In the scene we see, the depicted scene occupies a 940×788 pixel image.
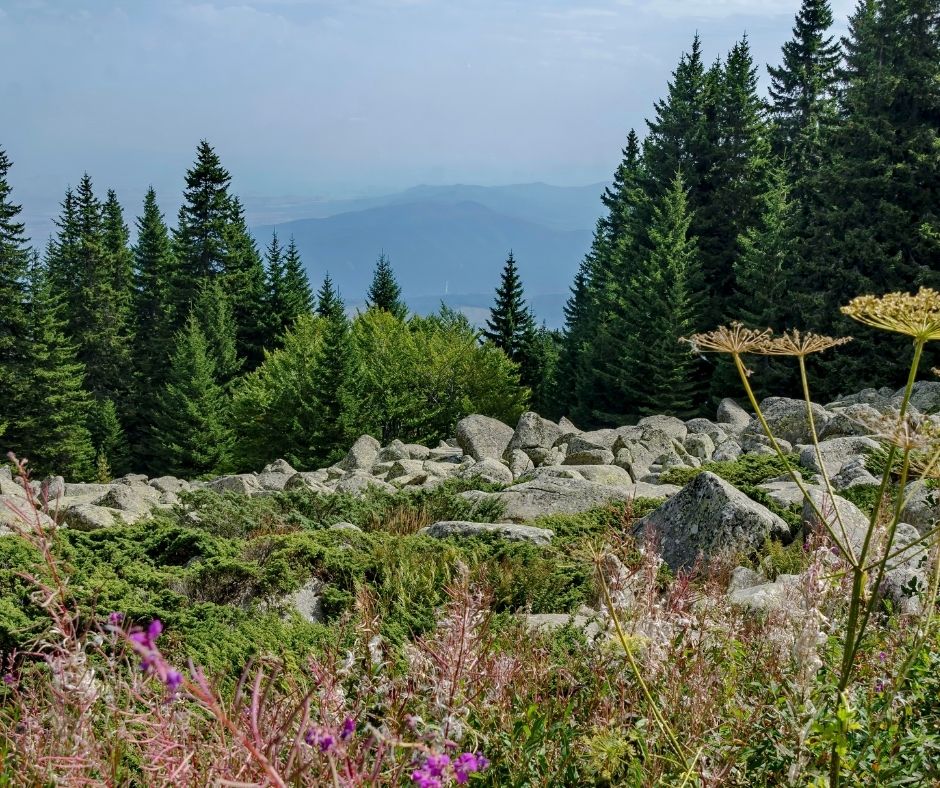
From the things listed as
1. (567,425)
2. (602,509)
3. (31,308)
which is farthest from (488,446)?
(31,308)

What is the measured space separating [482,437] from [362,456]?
3.11 metres

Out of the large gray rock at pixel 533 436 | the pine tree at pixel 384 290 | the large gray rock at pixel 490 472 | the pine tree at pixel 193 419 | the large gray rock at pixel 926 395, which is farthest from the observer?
the pine tree at pixel 384 290

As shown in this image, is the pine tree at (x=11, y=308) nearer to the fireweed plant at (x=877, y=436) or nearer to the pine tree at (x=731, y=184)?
the pine tree at (x=731, y=184)

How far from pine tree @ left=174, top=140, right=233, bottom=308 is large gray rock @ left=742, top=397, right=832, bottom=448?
42.3 m

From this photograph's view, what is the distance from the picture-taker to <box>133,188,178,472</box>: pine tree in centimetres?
5212

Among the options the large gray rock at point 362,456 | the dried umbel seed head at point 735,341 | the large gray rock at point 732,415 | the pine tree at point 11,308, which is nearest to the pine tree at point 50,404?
the pine tree at point 11,308

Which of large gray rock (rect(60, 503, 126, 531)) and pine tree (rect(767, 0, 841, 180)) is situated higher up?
pine tree (rect(767, 0, 841, 180))

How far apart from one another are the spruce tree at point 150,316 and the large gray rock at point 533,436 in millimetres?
34772

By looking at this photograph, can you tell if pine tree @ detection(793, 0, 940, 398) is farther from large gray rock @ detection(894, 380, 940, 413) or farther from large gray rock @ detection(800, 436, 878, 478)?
large gray rock @ detection(800, 436, 878, 478)

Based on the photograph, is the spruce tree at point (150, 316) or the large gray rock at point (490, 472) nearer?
the large gray rock at point (490, 472)

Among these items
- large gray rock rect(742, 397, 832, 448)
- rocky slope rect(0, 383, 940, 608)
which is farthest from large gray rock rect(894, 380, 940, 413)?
large gray rock rect(742, 397, 832, 448)

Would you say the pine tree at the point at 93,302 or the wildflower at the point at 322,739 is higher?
the wildflower at the point at 322,739

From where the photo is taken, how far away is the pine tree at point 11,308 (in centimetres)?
4378

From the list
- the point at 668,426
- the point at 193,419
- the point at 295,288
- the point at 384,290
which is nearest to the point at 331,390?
the point at 668,426
